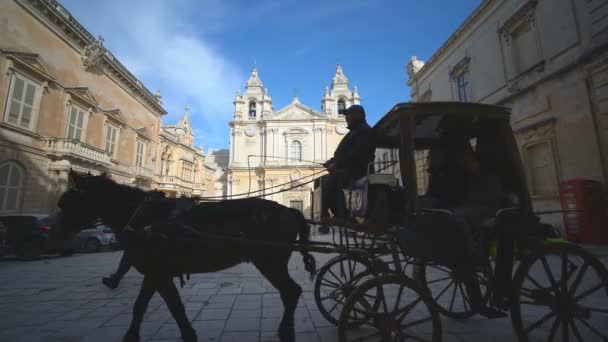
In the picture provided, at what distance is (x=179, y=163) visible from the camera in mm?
27375

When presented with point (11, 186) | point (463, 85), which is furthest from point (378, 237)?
point (11, 186)

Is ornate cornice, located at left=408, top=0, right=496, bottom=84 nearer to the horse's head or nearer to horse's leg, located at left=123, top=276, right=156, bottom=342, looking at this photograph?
the horse's head

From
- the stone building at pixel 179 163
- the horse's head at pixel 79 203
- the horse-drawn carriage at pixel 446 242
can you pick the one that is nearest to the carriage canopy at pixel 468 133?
the horse-drawn carriage at pixel 446 242

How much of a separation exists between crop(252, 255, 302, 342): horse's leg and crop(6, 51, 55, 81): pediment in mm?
14879

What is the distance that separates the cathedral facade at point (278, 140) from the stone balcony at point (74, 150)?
18.0 meters

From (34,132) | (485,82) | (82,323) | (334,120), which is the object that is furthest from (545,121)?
(334,120)

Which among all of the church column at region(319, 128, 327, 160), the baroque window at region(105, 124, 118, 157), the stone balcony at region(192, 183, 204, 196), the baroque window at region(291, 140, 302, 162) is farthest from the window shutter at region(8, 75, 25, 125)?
the church column at region(319, 128, 327, 160)

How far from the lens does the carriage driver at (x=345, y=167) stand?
9.41 ft

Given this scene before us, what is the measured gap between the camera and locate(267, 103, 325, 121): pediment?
115 feet

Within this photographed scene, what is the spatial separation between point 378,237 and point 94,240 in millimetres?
12636

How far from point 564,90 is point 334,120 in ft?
89.9

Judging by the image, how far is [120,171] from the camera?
54.6 feet

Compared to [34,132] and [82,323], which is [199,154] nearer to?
[34,132]

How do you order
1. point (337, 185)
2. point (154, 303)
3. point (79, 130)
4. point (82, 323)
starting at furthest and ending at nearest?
point (79, 130) → point (154, 303) → point (82, 323) → point (337, 185)
